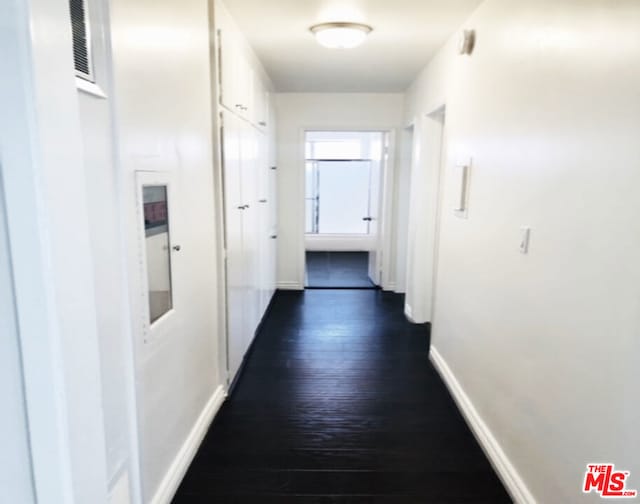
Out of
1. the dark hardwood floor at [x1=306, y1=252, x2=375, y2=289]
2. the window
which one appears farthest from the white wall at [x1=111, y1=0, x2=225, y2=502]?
the window

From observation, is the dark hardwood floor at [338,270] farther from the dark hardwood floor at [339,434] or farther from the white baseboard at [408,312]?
the dark hardwood floor at [339,434]

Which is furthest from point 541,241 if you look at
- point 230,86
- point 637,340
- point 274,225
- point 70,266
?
point 274,225

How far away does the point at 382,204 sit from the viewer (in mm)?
5164

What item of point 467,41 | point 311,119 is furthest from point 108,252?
point 311,119

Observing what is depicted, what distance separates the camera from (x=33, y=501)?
80cm

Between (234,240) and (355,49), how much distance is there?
1.80m

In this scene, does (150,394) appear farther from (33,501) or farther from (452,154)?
(452,154)

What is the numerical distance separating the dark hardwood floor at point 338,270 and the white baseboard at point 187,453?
3.14 m

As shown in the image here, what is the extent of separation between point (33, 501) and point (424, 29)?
3037 mm

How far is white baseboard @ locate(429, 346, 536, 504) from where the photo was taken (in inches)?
71.0

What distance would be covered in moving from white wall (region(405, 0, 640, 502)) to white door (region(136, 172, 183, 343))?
1483 millimetres

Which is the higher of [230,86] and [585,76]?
[230,86]

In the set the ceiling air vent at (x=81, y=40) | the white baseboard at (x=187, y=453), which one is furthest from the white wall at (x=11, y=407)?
the white baseboard at (x=187, y=453)

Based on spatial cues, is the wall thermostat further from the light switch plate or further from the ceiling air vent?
the ceiling air vent
